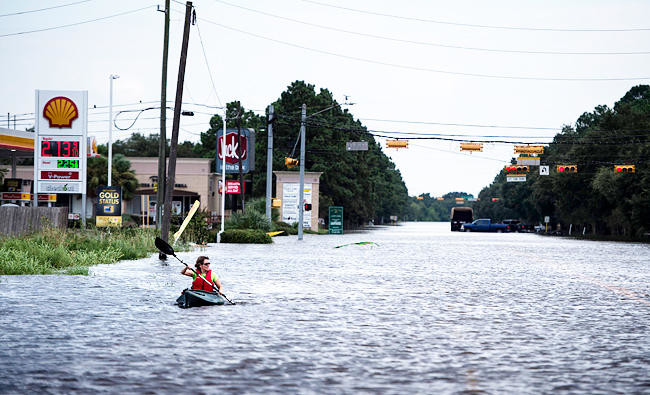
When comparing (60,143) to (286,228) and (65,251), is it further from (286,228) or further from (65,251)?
(286,228)

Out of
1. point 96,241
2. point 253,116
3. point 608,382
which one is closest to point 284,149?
point 253,116

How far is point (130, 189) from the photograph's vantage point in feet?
247

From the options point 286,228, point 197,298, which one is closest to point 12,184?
point 286,228

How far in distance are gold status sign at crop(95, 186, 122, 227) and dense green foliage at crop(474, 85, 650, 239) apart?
3266 centimetres

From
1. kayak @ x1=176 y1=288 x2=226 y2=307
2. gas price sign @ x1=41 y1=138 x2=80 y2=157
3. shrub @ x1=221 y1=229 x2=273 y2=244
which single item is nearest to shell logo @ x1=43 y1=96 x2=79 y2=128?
gas price sign @ x1=41 y1=138 x2=80 y2=157

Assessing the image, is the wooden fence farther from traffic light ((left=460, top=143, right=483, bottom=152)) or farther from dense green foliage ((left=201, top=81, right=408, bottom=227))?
dense green foliage ((left=201, top=81, right=408, bottom=227))

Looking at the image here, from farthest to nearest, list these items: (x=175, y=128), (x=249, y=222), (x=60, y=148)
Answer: (x=249, y=222), (x=60, y=148), (x=175, y=128)

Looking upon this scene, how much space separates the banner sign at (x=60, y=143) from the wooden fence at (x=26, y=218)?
3.34 metres

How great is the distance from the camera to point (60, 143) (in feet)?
111

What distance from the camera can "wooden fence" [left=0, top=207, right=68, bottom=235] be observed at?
2975cm

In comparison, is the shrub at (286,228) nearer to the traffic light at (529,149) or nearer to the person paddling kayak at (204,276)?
the traffic light at (529,149)

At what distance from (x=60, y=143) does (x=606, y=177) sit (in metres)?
51.0

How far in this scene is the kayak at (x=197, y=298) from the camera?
44.1ft

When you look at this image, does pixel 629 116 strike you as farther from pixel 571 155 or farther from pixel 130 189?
pixel 130 189
